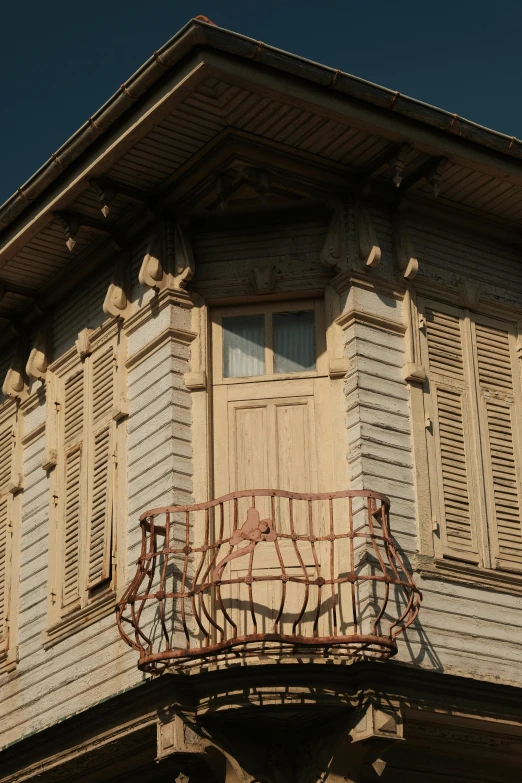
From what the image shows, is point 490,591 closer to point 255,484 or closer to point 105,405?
point 255,484

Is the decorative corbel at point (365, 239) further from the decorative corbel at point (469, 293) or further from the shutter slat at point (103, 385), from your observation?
the shutter slat at point (103, 385)

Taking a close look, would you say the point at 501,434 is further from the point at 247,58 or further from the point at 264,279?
the point at 247,58

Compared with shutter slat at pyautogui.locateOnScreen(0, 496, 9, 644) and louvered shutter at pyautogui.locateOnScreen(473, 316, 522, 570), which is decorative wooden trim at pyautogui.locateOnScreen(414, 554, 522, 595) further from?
shutter slat at pyautogui.locateOnScreen(0, 496, 9, 644)

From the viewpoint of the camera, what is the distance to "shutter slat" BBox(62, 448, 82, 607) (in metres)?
15.2

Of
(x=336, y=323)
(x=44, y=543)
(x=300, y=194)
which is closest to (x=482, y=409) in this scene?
(x=336, y=323)

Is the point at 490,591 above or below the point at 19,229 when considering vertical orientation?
below

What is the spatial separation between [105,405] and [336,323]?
259cm

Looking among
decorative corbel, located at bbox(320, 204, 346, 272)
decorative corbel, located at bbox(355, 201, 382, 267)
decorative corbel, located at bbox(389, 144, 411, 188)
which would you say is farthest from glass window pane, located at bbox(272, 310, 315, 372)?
decorative corbel, located at bbox(389, 144, 411, 188)

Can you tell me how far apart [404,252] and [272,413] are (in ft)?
6.71

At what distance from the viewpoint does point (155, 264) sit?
14844 millimetres

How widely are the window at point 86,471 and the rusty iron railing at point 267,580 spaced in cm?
92

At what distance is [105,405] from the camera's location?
50.9ft

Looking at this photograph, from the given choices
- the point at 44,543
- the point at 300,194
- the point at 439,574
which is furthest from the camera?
the point at 44,543

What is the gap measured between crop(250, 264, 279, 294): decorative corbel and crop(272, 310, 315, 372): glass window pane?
28cm
